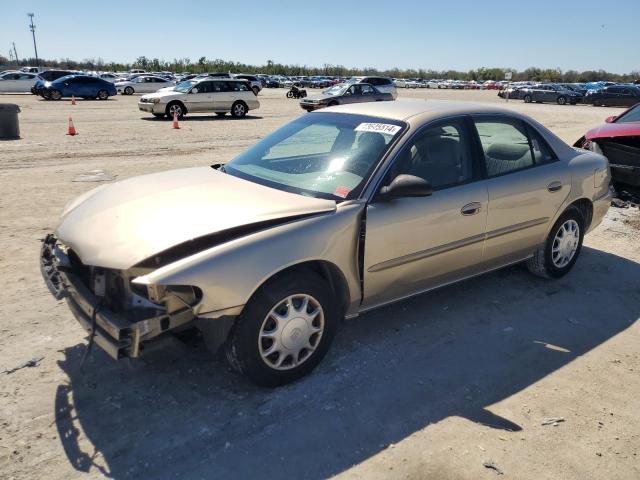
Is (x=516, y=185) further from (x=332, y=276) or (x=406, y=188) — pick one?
(x=332, y=276)

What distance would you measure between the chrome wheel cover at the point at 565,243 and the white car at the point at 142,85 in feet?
115

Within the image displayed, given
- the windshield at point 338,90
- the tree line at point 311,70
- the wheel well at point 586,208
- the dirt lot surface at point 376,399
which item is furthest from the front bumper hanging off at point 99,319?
the tree line at point 311,70

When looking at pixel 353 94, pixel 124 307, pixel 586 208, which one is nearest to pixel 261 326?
pixel 124 307

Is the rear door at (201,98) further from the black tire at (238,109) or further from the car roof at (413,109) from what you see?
the car roof at (413,109)

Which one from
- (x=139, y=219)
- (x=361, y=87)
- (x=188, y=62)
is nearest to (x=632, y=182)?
(x=139, y=219)

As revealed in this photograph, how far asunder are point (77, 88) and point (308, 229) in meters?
31.2

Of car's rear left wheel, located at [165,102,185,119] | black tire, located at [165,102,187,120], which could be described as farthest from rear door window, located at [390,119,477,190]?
black tire, located at [165,102,187,120]

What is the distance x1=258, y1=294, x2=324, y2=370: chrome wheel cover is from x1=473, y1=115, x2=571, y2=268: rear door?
5.68ft

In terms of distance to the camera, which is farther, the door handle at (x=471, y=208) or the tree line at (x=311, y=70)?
the tree line at (x=311, y=70)

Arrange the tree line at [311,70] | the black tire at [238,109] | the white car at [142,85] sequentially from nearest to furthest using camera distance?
the black tire at [238,109]
the white car at [142,85]
the tree line at [311,70]

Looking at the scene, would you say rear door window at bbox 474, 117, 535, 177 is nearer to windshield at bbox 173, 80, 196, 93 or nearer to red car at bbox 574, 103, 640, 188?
red car at bbox 574, 103, 640, 188

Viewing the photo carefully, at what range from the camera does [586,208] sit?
533 centimetres

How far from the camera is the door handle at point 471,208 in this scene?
407 cm

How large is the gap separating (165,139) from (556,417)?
13644mm
